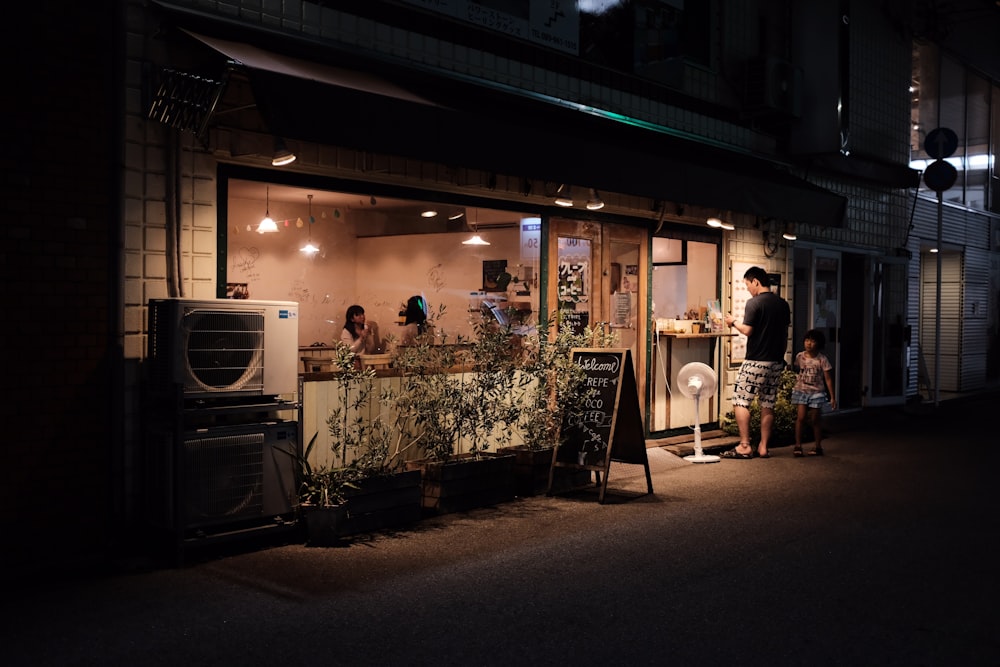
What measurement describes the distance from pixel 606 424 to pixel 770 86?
692 cm

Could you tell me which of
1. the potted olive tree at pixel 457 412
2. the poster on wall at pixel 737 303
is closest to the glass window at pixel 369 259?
the potted olive tree at pixel 457 412

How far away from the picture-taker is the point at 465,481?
8.45m

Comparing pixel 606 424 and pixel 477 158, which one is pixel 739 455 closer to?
pixel 606 424

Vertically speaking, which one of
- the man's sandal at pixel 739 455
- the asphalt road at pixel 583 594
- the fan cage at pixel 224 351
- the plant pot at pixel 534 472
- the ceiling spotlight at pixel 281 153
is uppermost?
the ceiling spotlight at pixel 281 153

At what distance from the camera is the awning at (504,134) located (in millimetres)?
6859

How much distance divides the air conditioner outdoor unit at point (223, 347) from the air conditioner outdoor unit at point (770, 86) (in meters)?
8.91

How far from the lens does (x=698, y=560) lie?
6.89 meters

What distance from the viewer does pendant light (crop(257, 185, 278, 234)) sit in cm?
849

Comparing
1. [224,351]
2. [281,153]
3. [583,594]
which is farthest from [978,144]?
[224,351]

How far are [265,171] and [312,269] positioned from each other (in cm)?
167

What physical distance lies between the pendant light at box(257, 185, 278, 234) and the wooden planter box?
240cm

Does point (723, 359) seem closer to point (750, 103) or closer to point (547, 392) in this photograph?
→ point (750, 103)

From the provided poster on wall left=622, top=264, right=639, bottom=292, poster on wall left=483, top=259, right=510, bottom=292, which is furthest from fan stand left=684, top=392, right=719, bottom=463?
poster on wall left=483, top=259, right=510, bottom=292

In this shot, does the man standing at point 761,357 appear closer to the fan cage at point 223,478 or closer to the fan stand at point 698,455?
the fan stand at point 698,455
